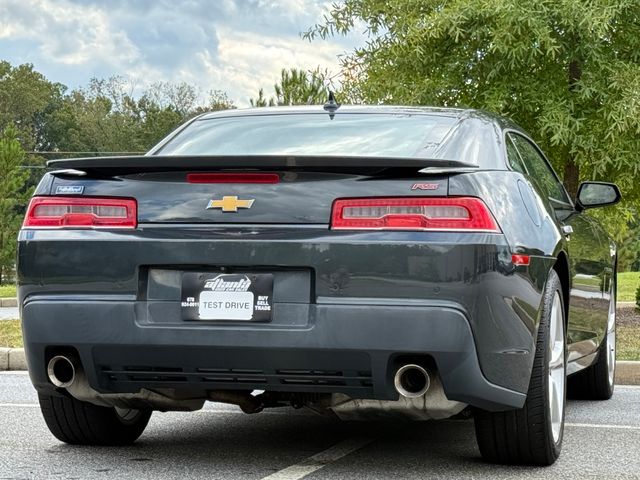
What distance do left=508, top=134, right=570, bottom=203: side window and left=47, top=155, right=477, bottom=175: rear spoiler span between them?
1307mm

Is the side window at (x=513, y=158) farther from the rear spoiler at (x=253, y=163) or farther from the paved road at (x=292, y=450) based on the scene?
the paved road at (x=292, y=450)

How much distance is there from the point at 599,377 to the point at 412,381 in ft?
11.7

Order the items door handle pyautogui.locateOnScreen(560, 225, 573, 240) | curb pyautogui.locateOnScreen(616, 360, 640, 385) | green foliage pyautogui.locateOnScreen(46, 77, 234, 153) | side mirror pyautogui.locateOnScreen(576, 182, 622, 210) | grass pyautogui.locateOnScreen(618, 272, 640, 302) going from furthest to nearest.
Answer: green foliage pyautogui.locateOnScreen(46, 77, 234, 153) < grass pyautogui.locateOnScreen(618, 272, 640, 302) < curb pyautogui.locateOnScreen(616, 360, 640, 385) < side mirror pyautogui.locateOnScreen(576, 182, 622, 210) < door handle pyautogui.locateOnScreen(560, 225, 573, 240)

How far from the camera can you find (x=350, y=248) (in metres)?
4.48

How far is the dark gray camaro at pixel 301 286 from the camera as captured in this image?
14.7ft

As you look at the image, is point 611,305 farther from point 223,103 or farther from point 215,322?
point 223,103

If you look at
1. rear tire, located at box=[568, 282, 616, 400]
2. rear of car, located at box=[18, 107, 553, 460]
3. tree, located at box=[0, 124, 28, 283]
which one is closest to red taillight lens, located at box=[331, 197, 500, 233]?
rear of car, located at box=[18, 107, 553, 460]

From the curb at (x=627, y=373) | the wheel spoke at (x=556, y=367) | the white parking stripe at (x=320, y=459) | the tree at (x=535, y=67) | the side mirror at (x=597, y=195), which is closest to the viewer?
the white parking stripe at (x=320, y=459)

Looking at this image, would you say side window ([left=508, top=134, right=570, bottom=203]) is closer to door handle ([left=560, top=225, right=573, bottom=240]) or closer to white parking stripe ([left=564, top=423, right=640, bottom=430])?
door handle ([left=560, top=225, right=573, bottom=240])

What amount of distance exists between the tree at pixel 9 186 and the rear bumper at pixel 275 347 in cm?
3870

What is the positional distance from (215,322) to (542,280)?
4.64ft

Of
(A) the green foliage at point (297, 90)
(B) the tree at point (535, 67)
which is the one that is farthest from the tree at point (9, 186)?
(B) the tree at point (535, 67)

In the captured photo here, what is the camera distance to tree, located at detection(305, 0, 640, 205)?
43.7 ft

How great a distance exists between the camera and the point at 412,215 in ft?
14.8
